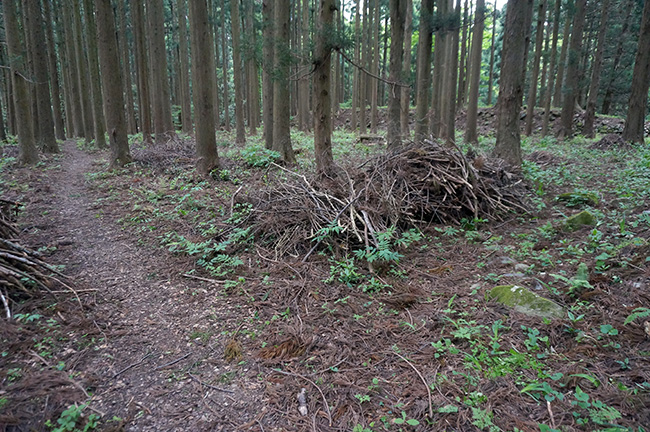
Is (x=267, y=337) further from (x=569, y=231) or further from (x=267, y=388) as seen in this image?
(x=569, y=231)

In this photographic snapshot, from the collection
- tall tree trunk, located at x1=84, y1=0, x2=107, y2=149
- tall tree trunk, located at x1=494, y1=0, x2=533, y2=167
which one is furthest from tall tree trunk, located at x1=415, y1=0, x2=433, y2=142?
tall tree trunk, located at x1=84, y1=0, x2=107, y2=149

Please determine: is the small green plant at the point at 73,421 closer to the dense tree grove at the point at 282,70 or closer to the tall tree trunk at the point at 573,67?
the dense tree grove at the point at 282,70

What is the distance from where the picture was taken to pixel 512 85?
8734 mm

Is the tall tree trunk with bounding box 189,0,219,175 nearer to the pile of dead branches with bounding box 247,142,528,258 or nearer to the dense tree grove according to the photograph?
the dense tree grove

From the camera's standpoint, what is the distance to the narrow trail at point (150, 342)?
2.62 metres

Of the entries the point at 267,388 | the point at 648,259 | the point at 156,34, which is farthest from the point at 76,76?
the point at 648,259

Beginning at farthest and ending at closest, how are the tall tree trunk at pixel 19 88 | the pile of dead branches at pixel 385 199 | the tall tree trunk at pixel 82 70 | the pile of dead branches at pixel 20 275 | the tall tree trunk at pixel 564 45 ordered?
the tall tree trunk at pixel 82 70 → the tall tree trunk at pixel 564 45 → the tall tree trunk at pixel 19 88 → the pile of dead branches at pixel 385 199 → the pile of dead branches at pixel 20 275

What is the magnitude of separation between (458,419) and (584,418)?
756mm

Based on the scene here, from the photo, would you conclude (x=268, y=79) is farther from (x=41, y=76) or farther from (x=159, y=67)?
(x=41, y=76)

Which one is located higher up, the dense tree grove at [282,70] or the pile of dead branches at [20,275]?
the dense tree grove at [282,70]

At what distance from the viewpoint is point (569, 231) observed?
209 inches

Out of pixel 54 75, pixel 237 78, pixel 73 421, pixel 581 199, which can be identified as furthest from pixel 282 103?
pixel 54 75

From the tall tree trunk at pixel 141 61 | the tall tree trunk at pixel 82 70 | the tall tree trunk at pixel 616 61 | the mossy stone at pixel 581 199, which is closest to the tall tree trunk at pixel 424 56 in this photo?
the mossy stone at pixel 581 199

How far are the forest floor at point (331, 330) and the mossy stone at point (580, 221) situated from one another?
109 millimetres
